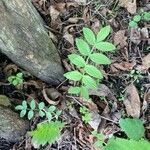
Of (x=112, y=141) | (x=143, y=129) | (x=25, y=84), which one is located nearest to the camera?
(x=112, y=141)

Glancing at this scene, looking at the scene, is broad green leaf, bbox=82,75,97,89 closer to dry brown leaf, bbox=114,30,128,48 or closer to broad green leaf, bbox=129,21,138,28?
dry brown leaf, bbox=114,30,128,48

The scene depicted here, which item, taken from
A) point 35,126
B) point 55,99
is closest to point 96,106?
point 55,99

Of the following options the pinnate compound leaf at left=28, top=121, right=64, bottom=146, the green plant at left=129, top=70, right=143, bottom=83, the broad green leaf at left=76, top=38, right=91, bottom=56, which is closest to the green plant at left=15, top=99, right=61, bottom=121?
the pinnate compound leaf at left=28, top=121, right=64, bottom=146

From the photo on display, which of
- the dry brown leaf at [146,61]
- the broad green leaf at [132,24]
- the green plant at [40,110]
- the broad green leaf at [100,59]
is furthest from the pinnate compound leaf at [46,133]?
the broad green leaf at [132,24]

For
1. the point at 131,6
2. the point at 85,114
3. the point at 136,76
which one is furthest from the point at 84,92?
the point at 131,6

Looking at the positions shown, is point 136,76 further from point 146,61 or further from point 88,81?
point 88,81

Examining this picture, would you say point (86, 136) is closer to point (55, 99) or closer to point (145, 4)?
point (55, 99)
